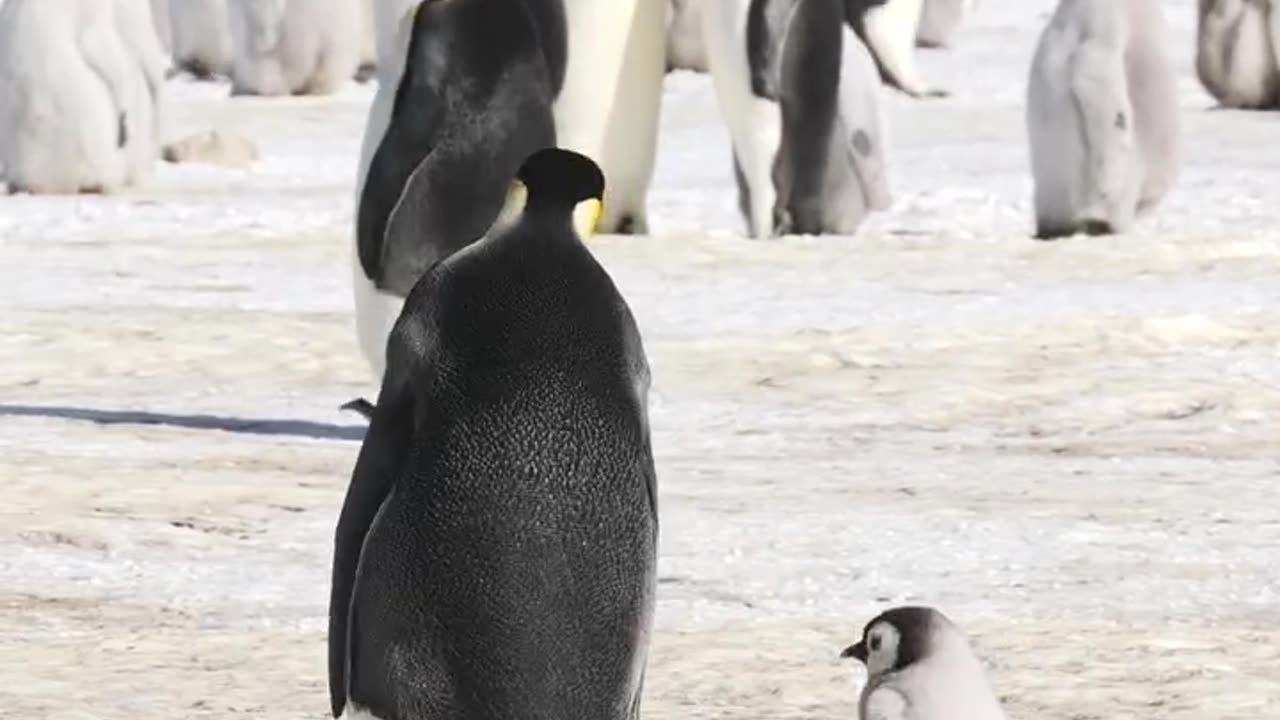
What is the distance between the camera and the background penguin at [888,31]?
13359 millimetres

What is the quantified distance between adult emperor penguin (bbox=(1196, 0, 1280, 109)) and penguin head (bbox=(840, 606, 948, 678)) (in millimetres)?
13691

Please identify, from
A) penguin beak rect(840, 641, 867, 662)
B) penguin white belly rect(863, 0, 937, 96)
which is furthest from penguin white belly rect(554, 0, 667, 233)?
penguin beak rect(840, 641, 867, 662)

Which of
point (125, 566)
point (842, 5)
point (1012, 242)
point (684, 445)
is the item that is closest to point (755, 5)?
point (842, 5)

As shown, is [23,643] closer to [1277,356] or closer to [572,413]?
[572,413]

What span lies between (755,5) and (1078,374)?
3963mm

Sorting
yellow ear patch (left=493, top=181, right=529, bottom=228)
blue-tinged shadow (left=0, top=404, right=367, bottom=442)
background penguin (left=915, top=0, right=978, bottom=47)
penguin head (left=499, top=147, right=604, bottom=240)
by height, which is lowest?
background penguin (left=915, top=0, right=978, bottom=47)

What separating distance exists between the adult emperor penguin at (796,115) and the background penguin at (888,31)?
2.22 ft

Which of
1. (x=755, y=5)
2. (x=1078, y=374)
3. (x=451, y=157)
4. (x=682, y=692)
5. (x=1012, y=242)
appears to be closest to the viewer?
(x=682, y=692)

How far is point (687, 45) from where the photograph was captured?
2073 cm

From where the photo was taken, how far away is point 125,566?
19.5ft

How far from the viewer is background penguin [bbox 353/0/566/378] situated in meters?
6.92

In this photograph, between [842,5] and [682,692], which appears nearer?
[682,692]

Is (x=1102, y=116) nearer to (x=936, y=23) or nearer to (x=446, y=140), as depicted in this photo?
(x=446, y=140)

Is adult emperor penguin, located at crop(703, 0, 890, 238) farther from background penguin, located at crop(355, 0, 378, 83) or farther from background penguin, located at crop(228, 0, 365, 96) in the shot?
background penguin, located at crop(355, 0, 378, 83)
